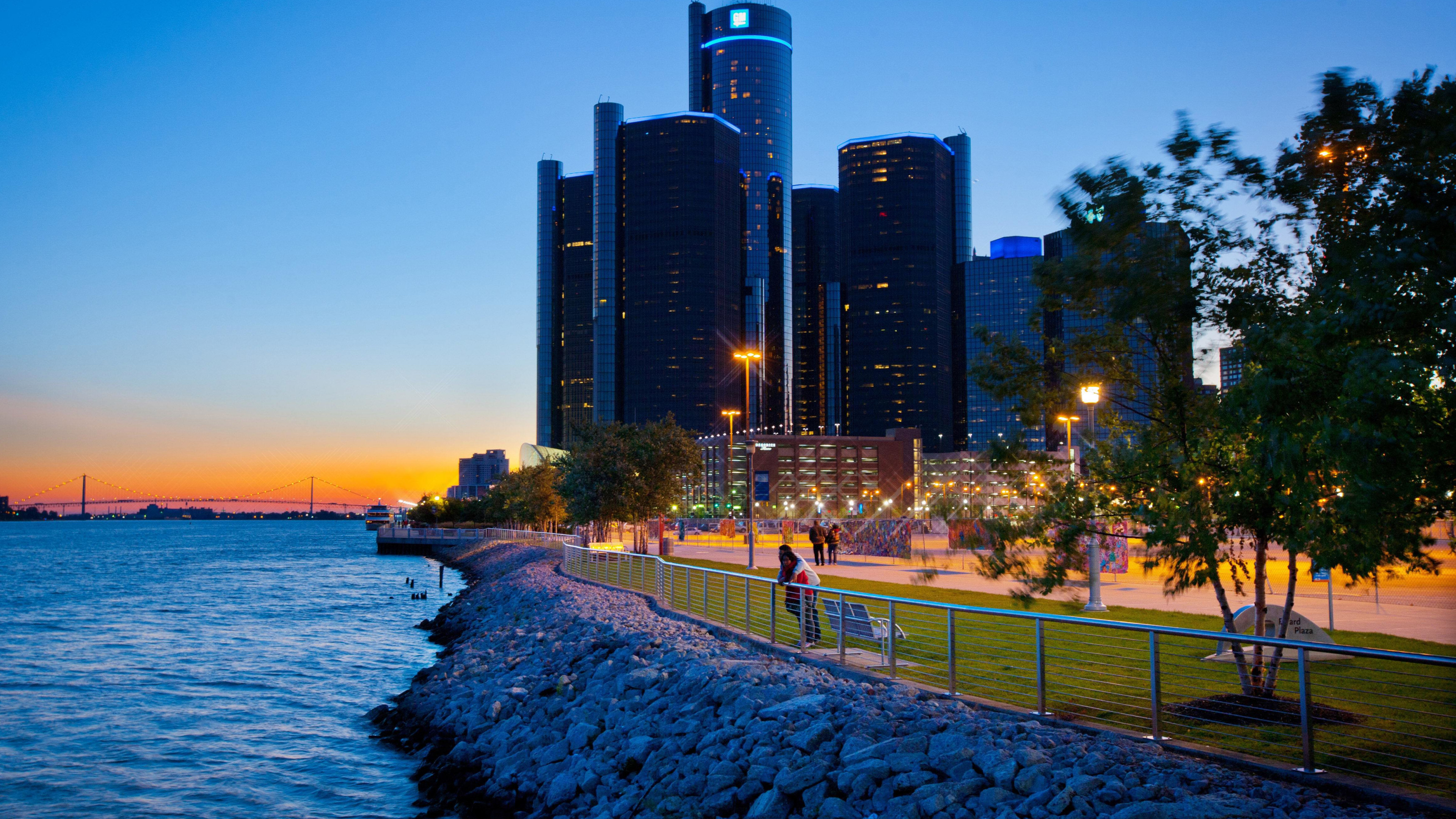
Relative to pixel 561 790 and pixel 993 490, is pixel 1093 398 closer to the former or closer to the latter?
pixel 993 490

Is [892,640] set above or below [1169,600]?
above

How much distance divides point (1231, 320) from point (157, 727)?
20.0 m

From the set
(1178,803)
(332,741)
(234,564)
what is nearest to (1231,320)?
(1178,803)

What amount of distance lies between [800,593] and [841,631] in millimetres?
1514

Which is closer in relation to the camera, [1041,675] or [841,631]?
[1041,675]

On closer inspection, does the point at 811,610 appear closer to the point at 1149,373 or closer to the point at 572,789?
the point at 572,789

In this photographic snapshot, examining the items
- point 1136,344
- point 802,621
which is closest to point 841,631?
point 802,621

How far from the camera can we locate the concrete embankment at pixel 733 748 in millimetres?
6926

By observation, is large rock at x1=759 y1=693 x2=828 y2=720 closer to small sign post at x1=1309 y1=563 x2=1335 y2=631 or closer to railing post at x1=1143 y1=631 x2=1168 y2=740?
railing post at x1=1143 y1=631 x2=1168 y2=740

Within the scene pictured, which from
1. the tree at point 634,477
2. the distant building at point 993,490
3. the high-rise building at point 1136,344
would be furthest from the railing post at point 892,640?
the tree at point 634,477

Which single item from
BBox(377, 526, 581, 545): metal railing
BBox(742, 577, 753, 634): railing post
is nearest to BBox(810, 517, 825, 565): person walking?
BBox(742, 577, 753, 634): railing post

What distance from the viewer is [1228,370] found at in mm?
8172

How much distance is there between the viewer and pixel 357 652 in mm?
29125

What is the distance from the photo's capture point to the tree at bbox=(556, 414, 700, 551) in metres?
44.7
